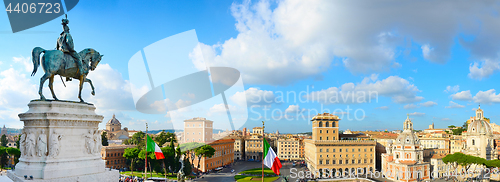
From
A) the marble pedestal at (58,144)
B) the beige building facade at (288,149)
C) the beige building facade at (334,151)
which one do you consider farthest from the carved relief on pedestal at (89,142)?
the beige building facade at (288,149)

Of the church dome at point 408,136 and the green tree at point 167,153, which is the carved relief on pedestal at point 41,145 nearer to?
the green tree at point 167,153

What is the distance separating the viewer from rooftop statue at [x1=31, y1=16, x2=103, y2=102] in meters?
13.3

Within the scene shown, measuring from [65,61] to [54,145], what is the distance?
4166 millimetres

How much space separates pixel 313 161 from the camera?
52.1 metres

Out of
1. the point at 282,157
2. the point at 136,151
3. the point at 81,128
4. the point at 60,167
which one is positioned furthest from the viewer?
the point at 282,157

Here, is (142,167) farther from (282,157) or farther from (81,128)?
(282,157)

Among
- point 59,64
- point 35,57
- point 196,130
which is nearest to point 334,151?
point 196,130

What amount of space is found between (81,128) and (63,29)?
515cm

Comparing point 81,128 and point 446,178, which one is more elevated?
point 81,128

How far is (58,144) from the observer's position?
12.8 metres

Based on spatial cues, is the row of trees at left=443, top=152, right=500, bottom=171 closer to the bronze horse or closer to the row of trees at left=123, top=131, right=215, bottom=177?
the row of trees at left=123, top=131, right=215, bottom=177

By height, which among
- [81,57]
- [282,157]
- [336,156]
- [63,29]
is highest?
[63,29]

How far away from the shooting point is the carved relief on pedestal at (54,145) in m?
12.6

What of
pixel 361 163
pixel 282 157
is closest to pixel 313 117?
pixel 361 163
